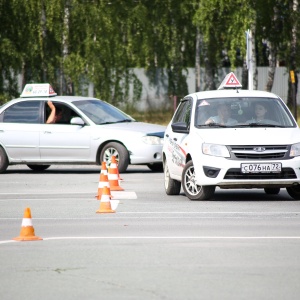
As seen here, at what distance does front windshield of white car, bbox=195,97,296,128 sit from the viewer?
1709cm

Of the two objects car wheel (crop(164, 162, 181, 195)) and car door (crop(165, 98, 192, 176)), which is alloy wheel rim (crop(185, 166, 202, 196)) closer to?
car door (crop(165, 98, 192, 176))

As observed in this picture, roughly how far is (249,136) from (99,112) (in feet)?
30.1

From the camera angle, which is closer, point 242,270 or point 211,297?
point 211,297

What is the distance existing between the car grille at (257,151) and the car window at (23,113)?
951 centimetres

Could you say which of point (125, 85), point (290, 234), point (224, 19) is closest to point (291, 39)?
point (224, 19)

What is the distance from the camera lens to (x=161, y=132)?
24.0 m

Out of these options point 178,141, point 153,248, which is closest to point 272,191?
point 178,141

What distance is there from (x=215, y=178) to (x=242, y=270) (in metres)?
6.55

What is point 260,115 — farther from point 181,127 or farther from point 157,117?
point 157,117

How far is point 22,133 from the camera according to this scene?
24859 mm

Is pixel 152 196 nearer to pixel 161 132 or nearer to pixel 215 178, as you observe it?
pixel 215 178

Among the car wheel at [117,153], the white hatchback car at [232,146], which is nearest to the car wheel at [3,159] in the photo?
the car wheel at [117,153]

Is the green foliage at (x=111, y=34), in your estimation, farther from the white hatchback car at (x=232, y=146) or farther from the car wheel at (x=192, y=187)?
the car wheel at (x=192, y=187)

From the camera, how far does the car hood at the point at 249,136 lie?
1622cm
